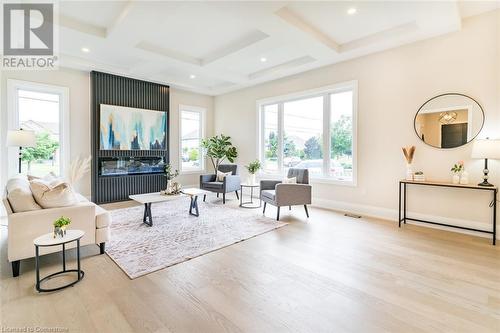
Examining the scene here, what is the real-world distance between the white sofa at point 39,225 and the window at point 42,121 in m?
3.26

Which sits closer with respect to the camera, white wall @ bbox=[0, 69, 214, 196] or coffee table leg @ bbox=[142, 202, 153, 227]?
coffee table leg @ bbox=[142, 202, 153, 227]

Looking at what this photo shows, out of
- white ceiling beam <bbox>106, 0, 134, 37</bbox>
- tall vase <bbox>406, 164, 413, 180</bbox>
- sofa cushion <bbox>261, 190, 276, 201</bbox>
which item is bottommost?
sofa cushion <bbox>261, 190, 276, 201</bbox>

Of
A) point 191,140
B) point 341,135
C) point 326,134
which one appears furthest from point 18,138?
point 341,135

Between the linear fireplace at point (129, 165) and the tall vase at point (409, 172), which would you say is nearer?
the tall vase at point (409, 172)

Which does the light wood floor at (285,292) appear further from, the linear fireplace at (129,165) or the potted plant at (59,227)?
the linear fireplace at (129,165)

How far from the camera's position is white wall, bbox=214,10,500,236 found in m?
3.53

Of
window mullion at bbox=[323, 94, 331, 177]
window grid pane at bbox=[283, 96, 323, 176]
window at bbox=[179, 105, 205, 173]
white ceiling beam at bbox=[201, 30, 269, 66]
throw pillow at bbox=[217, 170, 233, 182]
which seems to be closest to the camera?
white ceiling beam at bbox=[201, 30, 269, 66]

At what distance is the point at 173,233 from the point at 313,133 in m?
3.71

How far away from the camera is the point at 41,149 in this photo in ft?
17.0

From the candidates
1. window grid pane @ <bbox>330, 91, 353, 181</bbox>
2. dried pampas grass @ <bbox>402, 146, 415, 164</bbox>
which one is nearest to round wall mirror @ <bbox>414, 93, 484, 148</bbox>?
dried pampas grass @ <bbox>402, 146, 415, 164</bbox>

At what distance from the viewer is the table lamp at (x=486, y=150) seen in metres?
3.21

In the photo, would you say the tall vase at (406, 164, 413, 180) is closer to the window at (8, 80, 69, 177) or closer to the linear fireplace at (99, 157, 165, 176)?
the linear fireplace at (99, 157, 165, 176)

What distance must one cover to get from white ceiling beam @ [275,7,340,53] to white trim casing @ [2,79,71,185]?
493 centimetres

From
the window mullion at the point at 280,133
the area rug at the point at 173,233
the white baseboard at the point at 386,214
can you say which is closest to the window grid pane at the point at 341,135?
the white baseboard at the point at 386,214
